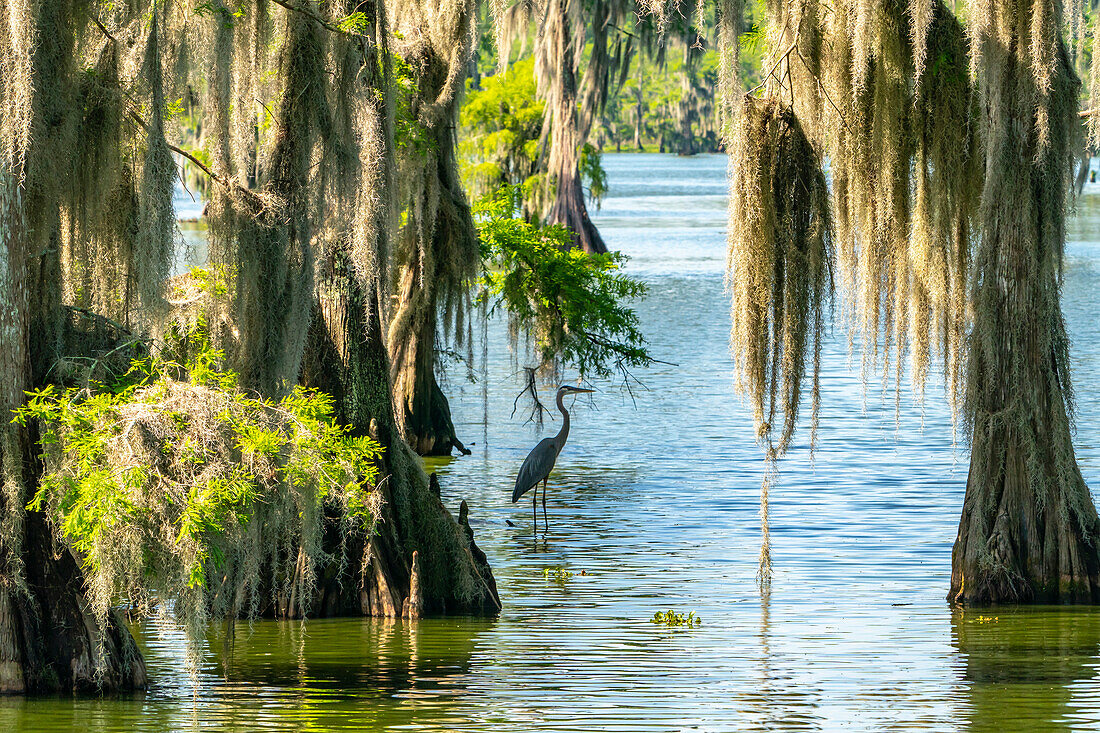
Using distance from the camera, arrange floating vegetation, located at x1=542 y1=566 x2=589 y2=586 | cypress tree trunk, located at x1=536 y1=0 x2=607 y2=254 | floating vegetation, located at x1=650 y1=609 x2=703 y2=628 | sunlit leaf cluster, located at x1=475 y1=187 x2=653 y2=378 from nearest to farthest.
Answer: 1. floating vegetation, located at x1=650 y1=609 x2=703 y2=628
2. floating vegetation, located at x1=542 y1=566 x2=589 y2=586
3. sunlit leaf cluster, located at x1=475 y1=187 x2=653 y2=378
4. cypress tree trunk, located at x1=536 y1=0 x2=607 y2=254

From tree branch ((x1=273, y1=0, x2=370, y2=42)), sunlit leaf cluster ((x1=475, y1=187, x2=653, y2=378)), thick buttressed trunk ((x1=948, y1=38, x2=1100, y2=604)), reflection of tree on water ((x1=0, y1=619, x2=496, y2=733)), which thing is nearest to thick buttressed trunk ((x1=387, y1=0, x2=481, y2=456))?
sunlit leaf cluster ((x1=475, y1=187, x2=653, y2=378))

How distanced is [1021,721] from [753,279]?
11.4ft

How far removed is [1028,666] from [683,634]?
2.41 m

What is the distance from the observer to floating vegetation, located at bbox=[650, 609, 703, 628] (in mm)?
11000

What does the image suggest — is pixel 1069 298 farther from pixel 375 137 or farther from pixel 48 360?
pixel 48 360

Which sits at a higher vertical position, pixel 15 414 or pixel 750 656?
pixel 15 414

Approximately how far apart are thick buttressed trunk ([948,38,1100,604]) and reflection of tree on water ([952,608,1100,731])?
195mm

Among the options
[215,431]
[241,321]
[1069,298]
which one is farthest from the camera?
[1069,298]

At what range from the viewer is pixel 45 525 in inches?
324

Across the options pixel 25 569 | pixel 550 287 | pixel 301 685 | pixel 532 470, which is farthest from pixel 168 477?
pixel 550 287

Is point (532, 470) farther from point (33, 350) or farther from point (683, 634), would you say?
point (33, 350)

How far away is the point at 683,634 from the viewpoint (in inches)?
422

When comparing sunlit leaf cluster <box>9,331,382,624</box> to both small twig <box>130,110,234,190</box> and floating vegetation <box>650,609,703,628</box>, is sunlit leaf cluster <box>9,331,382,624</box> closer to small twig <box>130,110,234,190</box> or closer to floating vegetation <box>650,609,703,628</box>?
small twig <box>130,110,234,190</box>

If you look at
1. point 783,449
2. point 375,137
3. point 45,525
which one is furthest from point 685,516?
point 45,525
